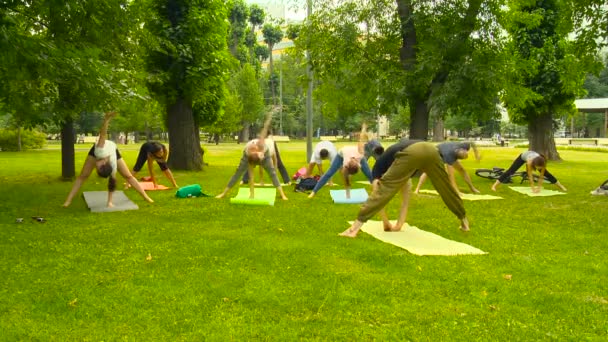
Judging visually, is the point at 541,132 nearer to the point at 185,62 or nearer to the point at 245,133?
the point at 185,62

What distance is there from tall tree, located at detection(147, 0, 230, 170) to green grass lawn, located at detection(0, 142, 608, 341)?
10062mm

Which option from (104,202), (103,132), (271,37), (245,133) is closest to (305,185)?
(104,202)

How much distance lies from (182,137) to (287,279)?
15.6 m

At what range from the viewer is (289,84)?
272 ft

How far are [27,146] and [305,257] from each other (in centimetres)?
4058

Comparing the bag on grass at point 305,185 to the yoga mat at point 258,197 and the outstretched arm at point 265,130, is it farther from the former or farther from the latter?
the outstretched arm at point 265,130

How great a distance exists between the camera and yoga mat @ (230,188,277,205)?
36.5ft

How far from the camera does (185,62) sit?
19.1 metres

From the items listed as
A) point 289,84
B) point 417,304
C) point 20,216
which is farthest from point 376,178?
point 289,84

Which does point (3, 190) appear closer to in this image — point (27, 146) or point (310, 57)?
point (310, 57)

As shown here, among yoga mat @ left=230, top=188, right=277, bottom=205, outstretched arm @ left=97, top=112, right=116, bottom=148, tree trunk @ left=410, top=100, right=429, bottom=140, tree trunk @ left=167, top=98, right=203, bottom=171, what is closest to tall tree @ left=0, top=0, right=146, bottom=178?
outstretched arm @ left=97, top=112, right=116, bottom=148

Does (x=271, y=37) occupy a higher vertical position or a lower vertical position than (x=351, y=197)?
higher

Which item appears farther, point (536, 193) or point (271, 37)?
point (271, 37)

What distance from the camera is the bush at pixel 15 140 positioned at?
38531 millimetres
